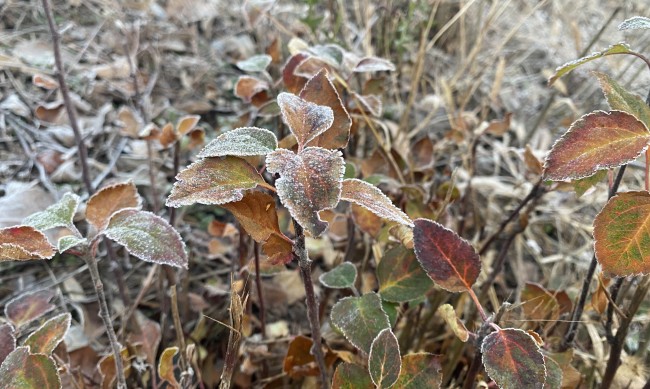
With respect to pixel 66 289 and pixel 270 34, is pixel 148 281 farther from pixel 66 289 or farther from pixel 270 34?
pixel 270 34

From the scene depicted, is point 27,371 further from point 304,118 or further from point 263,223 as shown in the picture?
point 304,118

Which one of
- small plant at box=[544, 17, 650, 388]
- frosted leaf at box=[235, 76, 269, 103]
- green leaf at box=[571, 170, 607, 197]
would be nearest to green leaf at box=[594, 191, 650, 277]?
small plant at box=[544, 17, 650, 388]

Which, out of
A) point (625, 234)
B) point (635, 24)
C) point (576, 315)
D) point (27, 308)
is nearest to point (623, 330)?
point (576, 315)

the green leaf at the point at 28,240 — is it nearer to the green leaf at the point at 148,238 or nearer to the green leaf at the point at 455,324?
the green leaf at the point at 148,238

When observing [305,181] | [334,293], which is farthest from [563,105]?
[305,181]

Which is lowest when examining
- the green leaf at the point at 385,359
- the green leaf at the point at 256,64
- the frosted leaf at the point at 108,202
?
the green leaf at the point at 385,359

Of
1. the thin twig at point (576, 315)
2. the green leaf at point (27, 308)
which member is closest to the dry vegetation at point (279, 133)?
the thin twig at point (576, 315)
